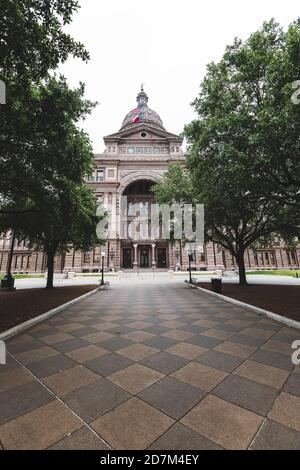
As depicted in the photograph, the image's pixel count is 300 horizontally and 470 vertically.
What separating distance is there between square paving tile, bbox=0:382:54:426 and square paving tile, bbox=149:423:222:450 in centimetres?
166

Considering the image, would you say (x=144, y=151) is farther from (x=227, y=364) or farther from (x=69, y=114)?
(x=227, y=364)

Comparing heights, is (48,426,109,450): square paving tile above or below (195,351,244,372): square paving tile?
above

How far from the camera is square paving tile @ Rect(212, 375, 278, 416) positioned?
9.05 ft

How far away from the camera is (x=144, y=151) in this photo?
4894 cm

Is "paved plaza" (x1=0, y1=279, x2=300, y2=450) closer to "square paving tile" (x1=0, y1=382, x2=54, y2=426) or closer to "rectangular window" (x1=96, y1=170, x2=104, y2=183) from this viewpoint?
"square paving tile" (x1=0, y1=382, x2=54, y2=426)

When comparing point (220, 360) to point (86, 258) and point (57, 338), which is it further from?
point (86, 258)

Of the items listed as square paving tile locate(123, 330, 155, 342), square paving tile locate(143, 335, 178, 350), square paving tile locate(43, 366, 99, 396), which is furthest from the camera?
square paving tile locate(123, 330, 155, 342)

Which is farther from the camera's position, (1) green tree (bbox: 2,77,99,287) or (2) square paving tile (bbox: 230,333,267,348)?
(1) green tree (bbox: 2,77,99,287)

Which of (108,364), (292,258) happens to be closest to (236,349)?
(108,364)

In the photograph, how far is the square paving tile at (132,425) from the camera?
2.18 metres

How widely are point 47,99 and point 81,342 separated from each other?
8285 mm

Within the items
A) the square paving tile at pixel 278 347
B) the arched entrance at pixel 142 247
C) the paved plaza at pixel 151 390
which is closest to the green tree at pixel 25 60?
the paved plaza at pixel 151 390

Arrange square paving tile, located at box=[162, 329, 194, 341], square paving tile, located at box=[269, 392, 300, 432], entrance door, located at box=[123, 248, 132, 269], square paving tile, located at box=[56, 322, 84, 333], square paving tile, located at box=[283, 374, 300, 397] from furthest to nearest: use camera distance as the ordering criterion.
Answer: entrance door, located at box=[123, 248, 132, 269]
square paving tile, located at box=[56, 322, 84, 333]
square paving tile, located at box=[162, 329, 194, 341]
square paving tile, located at box=[283, 374, 300, 397]
square paving tile, located at box=[269, 392, 300, 432]

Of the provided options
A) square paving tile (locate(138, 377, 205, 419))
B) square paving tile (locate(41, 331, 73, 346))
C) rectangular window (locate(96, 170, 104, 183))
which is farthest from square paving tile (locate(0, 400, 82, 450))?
rectangular window (locate(96, 170, 104, 183))
